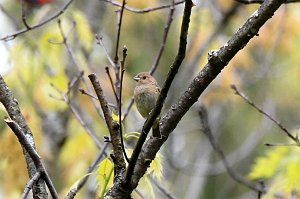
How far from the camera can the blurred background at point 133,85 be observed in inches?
139

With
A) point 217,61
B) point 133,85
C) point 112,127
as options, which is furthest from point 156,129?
point 133,85

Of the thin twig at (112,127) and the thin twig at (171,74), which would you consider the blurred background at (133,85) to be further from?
the thin twig at (171,74)

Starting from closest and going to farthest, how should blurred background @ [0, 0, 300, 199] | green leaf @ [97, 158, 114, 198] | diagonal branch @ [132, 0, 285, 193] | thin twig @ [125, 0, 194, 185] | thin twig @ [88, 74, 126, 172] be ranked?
thin twig @ [125, 0, 194, 185] → diagonal branch @ [132, 0, 285, 193] → thin twig @ [88, 74, 126, 172] → green leaf @ [97, 158, 114, 198] → blurred background @ [0, 0, 300, 199]

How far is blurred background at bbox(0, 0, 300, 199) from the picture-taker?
11.6ft

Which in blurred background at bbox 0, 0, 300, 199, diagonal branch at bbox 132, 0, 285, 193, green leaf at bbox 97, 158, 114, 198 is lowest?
green leaf at bbox 97, 158, 114, 198

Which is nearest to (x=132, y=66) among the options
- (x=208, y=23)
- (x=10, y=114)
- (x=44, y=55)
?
(x=208, y=23)

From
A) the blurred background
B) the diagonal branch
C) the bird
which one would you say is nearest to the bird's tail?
the diagonal branch

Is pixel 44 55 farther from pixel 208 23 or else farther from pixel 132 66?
pixel 132 66

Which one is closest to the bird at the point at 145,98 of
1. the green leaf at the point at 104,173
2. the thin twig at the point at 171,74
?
the green leaf at the point at 104,173

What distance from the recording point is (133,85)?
18.0ft

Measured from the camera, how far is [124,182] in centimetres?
170

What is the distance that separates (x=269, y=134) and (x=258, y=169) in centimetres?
470

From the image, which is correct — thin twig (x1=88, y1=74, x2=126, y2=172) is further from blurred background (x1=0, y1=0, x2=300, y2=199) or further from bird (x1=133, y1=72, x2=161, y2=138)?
blurred background (x1=0, y1=0, x2=300, y2=199)

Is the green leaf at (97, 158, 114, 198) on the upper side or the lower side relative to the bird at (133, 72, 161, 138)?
lower
